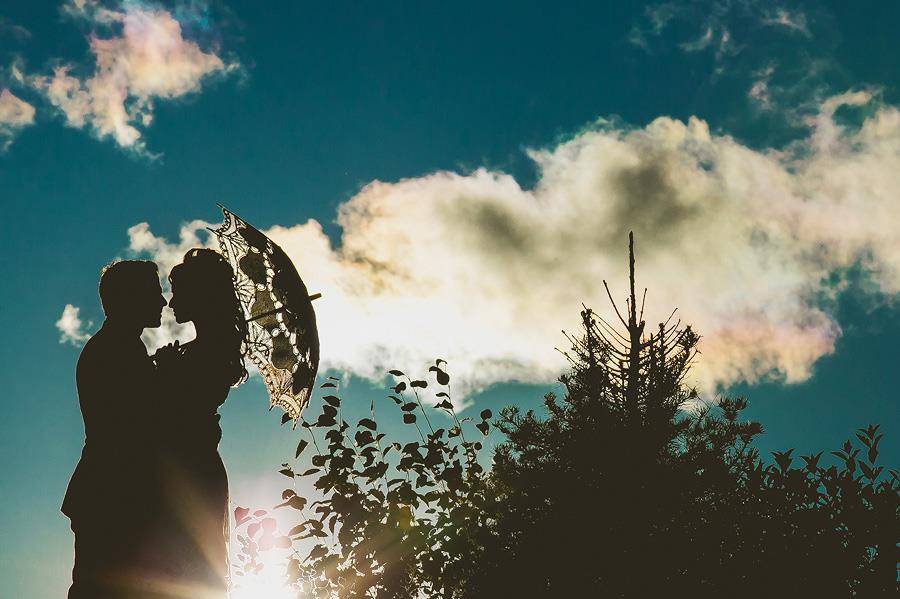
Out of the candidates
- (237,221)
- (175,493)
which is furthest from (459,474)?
(175,493)

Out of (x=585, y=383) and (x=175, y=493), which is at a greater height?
(x=585, y=383)

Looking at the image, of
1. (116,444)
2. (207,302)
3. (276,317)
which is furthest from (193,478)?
(276,317)

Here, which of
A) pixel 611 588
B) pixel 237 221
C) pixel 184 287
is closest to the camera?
pixel 184 287

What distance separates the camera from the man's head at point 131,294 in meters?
2.32

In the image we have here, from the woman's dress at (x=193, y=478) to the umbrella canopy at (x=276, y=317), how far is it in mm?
729

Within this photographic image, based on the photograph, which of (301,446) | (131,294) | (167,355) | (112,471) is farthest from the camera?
(301,446)

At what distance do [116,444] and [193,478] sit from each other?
31cm

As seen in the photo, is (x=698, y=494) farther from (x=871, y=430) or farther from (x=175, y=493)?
(x=175, y=493)

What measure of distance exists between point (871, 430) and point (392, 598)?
5100mm

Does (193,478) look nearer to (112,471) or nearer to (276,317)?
(112,471)

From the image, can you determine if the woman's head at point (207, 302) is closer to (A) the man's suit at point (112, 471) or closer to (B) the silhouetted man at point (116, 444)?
(B) the silhouetted man at point (116, 444)

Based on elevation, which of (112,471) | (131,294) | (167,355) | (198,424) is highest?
(131,294)

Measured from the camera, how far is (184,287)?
2521 mm

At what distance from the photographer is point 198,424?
7.79 ft
